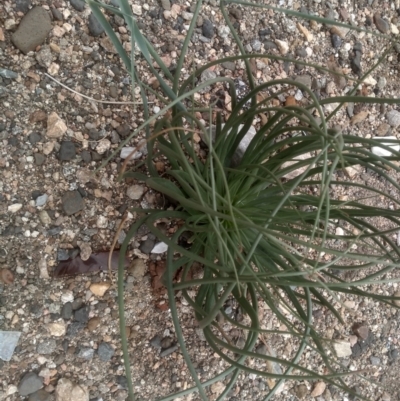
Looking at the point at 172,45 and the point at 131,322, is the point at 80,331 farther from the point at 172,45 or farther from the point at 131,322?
the point at 172,45

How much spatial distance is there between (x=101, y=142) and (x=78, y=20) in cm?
23

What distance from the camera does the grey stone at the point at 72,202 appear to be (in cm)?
80

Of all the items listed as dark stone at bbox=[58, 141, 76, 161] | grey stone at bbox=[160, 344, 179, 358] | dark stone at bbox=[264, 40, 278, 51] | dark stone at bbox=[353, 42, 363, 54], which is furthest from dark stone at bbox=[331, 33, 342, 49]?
grey stone at bbox=[160, 344, 179, 358]

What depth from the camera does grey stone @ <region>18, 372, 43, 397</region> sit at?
776 mm

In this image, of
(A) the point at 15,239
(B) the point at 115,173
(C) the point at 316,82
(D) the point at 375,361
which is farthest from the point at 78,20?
(D) the point at 375,361

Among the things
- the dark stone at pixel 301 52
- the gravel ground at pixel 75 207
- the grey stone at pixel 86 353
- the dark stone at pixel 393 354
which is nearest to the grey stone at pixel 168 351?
the gravel ground at pixel 75 207

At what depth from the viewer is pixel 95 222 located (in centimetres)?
82

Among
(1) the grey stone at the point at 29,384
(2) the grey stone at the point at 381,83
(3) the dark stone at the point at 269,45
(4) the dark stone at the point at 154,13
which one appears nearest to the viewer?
(1) the grey stone at the point at 29,384

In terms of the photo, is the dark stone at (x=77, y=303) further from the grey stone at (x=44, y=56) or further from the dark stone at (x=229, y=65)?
the dark stone at (x=229, y=65)

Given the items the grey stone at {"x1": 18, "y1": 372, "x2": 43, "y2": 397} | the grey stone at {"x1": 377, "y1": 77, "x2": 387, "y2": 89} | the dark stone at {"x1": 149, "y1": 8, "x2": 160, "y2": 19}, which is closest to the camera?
the grey stone at {"x1": 18, "y1": 372, "x2": 43, "y2": 397}

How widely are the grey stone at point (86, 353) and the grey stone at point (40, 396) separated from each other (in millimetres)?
80

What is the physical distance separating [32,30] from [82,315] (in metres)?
0.50

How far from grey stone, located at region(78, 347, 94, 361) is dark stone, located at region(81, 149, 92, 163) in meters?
0.33

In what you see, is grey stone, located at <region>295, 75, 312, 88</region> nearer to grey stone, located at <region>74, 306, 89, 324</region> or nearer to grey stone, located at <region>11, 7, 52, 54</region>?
grey stone, located at <region>11, 7, 52, 54</region>
